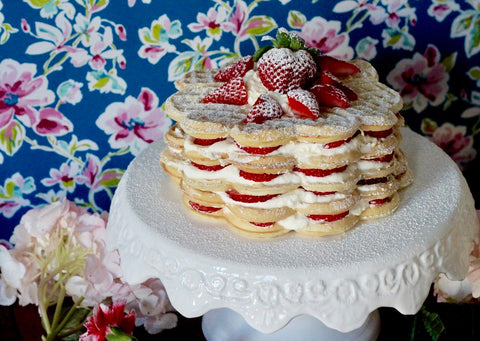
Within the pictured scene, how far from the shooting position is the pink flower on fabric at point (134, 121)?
1.70 m

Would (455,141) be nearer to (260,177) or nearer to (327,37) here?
(327,37)

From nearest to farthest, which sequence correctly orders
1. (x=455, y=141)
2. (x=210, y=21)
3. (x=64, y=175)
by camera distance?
1. (x=210, y=21)
2. (x=64, y=175)
3. (x=455, y=141)

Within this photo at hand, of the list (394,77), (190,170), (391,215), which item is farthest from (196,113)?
(394,77)

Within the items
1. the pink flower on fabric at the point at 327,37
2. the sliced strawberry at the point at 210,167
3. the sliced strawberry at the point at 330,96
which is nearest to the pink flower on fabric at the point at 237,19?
the pink flower on fabric at the point at 327,37

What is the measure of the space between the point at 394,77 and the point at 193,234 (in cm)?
93

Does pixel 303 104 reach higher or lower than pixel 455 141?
higher

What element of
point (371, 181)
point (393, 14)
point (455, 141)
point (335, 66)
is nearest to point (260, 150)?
point (371, 181)

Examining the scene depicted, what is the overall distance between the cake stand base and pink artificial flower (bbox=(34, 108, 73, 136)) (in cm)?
68

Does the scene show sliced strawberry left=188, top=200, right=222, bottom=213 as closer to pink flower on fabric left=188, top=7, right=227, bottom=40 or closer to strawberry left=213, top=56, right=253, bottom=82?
strawberry left=213, top=56, right=253, bottom=82

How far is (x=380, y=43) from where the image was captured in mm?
1716

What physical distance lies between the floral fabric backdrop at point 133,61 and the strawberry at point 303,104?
0.57 metres

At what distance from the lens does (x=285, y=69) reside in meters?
1.17

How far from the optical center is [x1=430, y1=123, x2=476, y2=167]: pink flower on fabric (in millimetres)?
1854

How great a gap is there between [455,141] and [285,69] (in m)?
0.91
